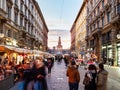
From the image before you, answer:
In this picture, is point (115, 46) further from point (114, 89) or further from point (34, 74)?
point (34, 74)

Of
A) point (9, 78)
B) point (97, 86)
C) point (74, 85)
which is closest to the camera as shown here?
point (97, 86)

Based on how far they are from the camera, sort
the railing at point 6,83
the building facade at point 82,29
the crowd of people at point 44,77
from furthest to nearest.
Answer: the building facade at point 82,29 → the railing at point 6,83 → the crowd of people at point 44,77

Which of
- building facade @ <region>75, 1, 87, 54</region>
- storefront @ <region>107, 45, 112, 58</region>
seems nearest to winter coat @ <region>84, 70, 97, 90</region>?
storefront @ <region>107, 45, 112, 58</region>

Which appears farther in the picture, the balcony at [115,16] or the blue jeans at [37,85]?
the balcony at [115,16]

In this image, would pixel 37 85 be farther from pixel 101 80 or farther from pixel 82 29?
pixel 82 29

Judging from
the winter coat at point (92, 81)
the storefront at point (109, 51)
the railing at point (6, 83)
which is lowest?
the railing at point (6, 83)

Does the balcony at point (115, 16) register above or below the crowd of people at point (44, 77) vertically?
above

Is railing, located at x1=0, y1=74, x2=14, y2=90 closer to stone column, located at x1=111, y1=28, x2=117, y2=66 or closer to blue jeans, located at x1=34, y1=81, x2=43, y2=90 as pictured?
blue jeans, located at x1=34, y1=81, x2=43, y2=90

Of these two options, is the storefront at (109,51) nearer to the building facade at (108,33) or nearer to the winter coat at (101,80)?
the building facade at (108,33)

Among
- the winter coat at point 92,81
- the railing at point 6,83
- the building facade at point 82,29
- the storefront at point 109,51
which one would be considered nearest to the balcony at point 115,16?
the storefront at point 109,51

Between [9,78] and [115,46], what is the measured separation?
25.6 meters

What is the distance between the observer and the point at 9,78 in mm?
14883

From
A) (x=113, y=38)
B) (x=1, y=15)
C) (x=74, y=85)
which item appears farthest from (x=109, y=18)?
(x=74, y=85)

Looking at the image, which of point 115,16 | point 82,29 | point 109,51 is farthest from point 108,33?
point 82,29
